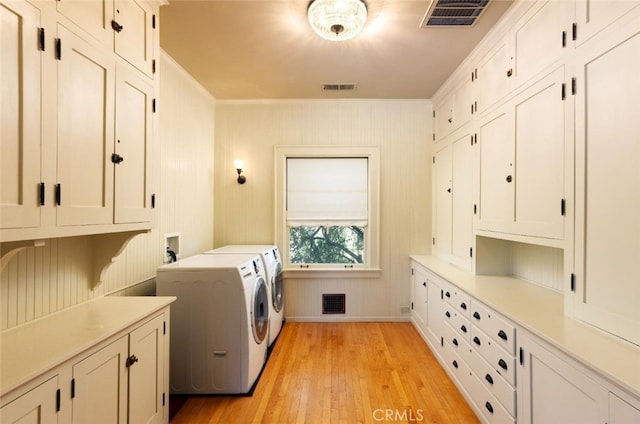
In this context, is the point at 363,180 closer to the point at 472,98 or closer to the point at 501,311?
the point at 472,98

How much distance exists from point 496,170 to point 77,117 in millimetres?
2679

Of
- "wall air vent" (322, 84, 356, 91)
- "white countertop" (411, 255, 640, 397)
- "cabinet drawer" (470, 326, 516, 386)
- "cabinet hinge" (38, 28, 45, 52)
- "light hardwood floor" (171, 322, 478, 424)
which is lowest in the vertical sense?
"light hardwood floor" (171, 322, 478, 424)

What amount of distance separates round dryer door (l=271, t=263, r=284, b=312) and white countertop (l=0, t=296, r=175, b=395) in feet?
4.39

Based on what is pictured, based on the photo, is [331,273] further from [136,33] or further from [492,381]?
[136,33]

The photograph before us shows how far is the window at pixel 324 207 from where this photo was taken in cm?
382

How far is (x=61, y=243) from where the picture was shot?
1.71 meters

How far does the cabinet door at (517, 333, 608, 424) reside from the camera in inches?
46.8

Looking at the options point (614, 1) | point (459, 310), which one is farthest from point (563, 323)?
point (614, 1)

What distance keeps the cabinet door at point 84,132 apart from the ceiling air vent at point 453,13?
6.69ft

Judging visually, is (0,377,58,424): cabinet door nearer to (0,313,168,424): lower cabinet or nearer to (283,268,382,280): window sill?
(0,313,168,424): lower cabinet

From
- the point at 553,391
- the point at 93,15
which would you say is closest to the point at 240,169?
the point at 93,15

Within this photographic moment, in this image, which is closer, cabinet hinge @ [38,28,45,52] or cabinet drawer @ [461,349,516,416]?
cabinet hinge @ [38,28,45,52]

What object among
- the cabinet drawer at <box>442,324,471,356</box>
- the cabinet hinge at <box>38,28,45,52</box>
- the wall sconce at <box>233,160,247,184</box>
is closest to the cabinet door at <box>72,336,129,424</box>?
the cabinet hinge at <box>38,28,45,52</box>

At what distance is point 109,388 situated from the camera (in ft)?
4.63
